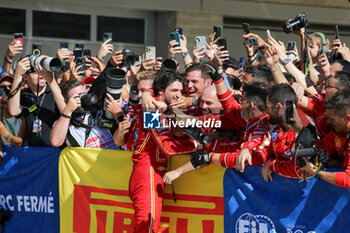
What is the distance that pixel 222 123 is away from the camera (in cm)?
519

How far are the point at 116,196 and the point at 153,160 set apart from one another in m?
0.75

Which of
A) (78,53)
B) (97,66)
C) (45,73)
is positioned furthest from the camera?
(97,66)

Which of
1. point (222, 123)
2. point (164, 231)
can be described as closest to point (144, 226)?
point (164, 231)

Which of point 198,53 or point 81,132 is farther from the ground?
point 198,53

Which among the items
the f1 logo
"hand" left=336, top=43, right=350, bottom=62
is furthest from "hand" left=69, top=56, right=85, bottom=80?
"hand" left=336, top=43, right=350, bottom=62

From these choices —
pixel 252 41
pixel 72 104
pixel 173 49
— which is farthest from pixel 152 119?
pixel 252 41

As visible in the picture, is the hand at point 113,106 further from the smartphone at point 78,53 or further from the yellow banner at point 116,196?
the smartphone at point 78,53

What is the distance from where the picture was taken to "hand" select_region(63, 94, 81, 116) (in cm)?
583

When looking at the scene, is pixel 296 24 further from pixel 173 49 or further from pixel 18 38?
pixel 18 38

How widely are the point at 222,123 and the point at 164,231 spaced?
112cm

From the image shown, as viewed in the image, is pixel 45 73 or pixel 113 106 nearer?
pixel 113 106

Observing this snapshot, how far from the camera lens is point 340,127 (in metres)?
4.30

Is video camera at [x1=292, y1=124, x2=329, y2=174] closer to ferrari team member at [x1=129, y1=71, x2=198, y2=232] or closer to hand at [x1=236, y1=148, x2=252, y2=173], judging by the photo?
hand at [x1=236, y1=148, x2=252, y2=173]

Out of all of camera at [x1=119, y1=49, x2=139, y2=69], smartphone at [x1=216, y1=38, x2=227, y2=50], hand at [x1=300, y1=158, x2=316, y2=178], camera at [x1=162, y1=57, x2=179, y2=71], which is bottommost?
hand at [x1=300, y1=158, x2=316, y2=178]
